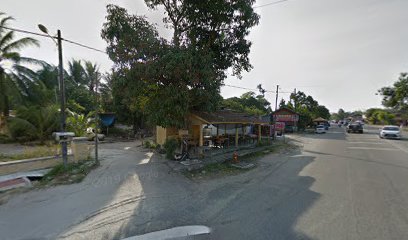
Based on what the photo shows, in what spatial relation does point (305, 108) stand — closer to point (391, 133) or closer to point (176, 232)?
point (391, 133)

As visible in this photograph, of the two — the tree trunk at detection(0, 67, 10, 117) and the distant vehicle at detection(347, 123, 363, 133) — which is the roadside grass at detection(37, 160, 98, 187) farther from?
the distant vehicle at detection(347, 123, 363, 133)

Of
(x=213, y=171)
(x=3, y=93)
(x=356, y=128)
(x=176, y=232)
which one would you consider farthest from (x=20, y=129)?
(x=356, y=128)

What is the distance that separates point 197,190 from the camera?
641cm

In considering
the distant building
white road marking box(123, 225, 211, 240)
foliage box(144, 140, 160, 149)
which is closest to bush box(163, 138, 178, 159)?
foliage box(144, 140, 160, 149)

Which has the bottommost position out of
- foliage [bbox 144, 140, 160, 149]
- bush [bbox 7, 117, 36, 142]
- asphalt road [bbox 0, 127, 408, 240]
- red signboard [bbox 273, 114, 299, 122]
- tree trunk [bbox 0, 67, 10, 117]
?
asphalt road [bbox 0, 127, 408, 240]

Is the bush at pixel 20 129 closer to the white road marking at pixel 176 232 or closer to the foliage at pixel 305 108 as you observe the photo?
the white road marking at pixel 176 232

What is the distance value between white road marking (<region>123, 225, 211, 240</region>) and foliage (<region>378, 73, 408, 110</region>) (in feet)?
146

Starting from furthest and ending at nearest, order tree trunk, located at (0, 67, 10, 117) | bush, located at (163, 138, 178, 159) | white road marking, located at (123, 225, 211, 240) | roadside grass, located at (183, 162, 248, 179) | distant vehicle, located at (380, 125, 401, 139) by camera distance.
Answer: distant vehicle, located at (380, 125, 401, 139)
tree trunk, located at (0, 67, 10, 117)
bush, located at (163, 138, 178, 159)
roadside grass, located at (183, 162, 248, 179)
white road marking, located at (123, 225, 211, 240)

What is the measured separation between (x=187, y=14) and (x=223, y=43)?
2355 millimetres

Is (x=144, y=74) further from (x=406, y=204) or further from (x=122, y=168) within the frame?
(x=406, y=204)

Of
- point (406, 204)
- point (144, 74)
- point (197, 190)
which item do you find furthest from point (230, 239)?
point (144, 74)

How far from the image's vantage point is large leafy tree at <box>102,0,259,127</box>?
870cm

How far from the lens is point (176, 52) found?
8594 millimetres

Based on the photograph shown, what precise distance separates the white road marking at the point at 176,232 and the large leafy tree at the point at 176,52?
18.3 ft
